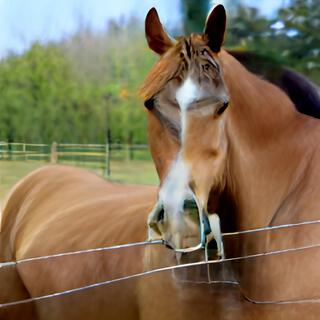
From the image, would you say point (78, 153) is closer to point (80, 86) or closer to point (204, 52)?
point (80, 86)

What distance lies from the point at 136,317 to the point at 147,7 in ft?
2.12

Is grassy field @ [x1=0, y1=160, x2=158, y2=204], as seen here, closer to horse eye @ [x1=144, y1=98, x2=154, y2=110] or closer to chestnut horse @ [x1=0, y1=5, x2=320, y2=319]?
chestnut horse @ [x1=0, y1=5, x2=320, y2=319]

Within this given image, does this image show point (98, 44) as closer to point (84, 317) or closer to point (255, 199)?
point (255, 199)

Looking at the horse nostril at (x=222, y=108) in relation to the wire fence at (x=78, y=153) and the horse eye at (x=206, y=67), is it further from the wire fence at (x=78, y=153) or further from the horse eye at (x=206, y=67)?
the wire fence at (x=78, y=153)

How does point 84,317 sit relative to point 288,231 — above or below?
below

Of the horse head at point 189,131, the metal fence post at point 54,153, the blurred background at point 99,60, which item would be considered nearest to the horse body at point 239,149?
the horse head at point 189,131

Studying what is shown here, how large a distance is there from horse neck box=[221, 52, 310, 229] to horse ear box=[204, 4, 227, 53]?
40 millimetres

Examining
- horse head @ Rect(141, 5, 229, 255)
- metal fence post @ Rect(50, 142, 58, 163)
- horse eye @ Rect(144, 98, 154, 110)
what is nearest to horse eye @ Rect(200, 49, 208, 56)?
horse head @ Rect(141, 5, 229, 255)

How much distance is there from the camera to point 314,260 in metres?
1.29

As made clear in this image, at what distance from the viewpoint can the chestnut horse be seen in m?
1.26

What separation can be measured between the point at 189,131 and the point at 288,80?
0.89 feet

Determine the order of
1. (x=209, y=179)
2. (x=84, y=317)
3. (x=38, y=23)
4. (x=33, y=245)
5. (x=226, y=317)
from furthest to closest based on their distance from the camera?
(x=33, y=245) < (x=84, y=317) < (x=38, y=23) < (x=226, y=317) < (x=209, y=179)

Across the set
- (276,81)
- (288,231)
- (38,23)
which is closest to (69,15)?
(38,23)

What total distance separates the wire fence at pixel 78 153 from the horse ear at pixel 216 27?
0.86 ft
